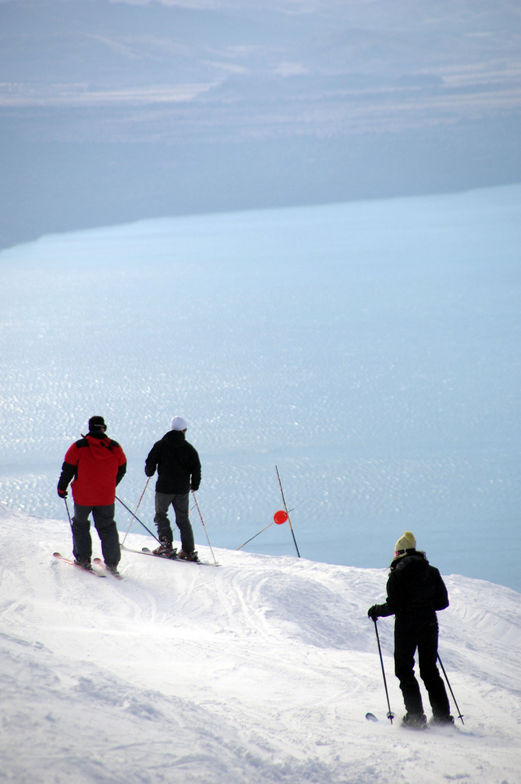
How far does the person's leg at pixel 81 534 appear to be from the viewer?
4.50m

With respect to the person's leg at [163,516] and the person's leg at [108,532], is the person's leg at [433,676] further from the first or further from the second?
the person's leg at [163,516]

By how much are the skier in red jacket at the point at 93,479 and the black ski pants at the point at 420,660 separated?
1950mm

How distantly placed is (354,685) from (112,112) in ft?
164

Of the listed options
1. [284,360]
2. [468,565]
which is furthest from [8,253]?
[468,565]

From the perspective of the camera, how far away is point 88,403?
12.1 m

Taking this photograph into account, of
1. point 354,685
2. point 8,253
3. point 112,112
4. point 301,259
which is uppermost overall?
point 112,112

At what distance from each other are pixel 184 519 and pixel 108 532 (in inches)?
25.8

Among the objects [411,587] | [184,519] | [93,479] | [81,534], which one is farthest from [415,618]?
[184,519]

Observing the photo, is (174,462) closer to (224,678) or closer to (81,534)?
(81,534)

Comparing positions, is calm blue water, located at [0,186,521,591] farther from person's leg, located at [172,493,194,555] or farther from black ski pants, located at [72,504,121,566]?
black ski pants, located at [72,504,121,566]

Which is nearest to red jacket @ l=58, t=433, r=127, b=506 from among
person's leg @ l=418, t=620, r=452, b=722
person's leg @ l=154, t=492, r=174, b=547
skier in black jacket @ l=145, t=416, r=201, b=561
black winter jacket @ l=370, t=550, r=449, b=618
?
skier in black jacket @ l=145, t=416, r=201, b=561

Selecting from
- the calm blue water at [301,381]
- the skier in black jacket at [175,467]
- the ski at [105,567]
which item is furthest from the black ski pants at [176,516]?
the calm blue water at [301,381]

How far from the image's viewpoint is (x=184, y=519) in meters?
5.09

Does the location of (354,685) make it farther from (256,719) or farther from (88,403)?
(88,403)
